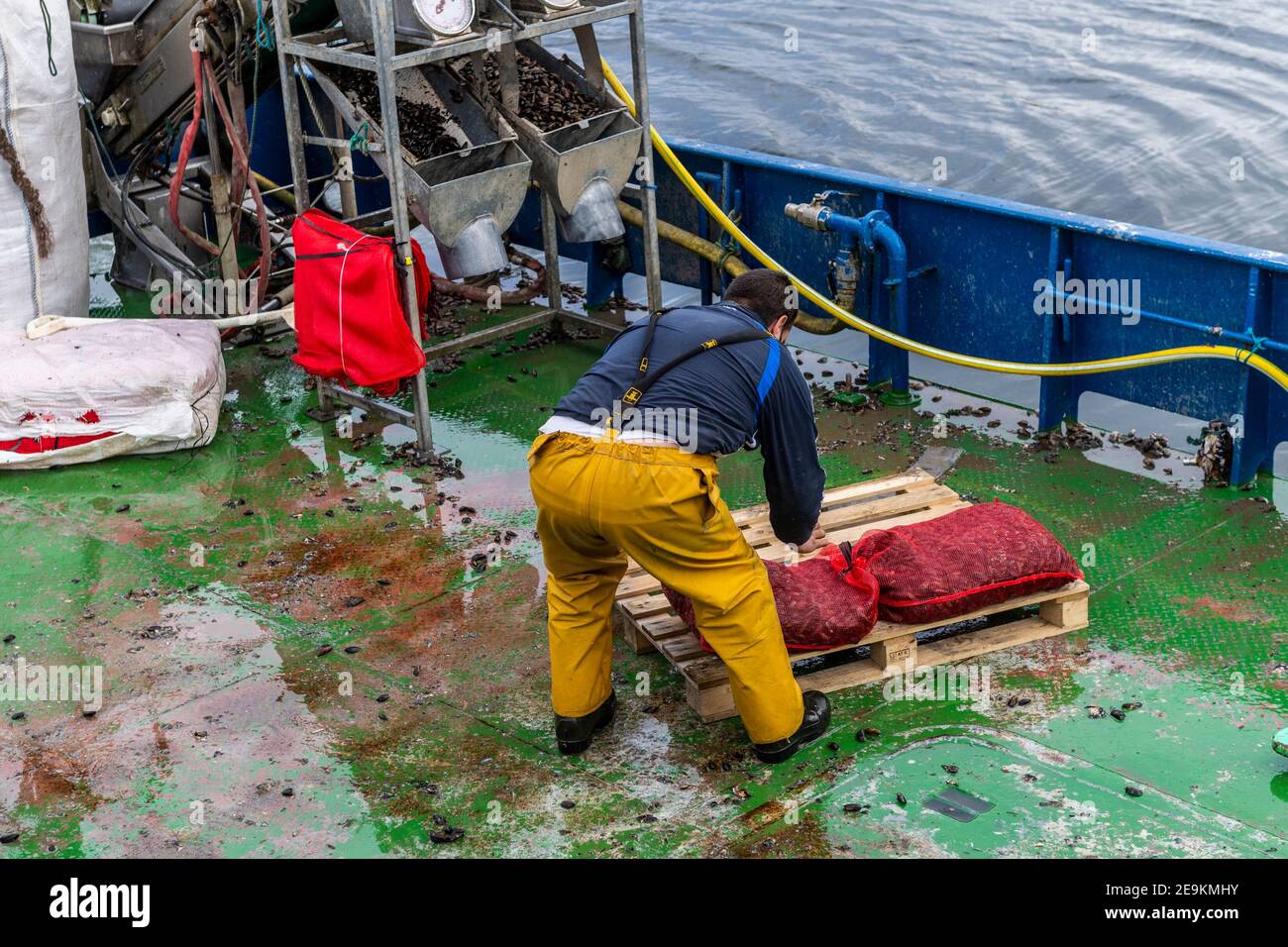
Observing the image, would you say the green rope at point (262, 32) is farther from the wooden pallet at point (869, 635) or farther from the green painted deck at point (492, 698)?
the wooden pallet at point (869, 635)

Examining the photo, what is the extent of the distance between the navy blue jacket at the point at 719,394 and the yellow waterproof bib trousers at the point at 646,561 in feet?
0.35

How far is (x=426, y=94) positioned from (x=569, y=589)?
3813mm

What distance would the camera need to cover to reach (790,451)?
173 inches

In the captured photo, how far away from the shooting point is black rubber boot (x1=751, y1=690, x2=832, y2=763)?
14.8 ft

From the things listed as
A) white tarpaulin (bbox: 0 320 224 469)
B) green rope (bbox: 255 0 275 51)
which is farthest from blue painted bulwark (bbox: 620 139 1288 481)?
white tarpaulin (bbox: 0 320 224 469)

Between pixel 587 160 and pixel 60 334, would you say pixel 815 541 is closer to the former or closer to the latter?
pixel 587 160

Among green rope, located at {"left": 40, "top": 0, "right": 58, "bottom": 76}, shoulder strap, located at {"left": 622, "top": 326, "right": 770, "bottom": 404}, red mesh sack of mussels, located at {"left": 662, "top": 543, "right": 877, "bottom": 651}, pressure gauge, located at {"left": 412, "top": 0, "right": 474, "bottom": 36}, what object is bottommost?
red mesh sack of mussels, located at {"left": 662, "top": 543, "right": 877, "bottom": 651}

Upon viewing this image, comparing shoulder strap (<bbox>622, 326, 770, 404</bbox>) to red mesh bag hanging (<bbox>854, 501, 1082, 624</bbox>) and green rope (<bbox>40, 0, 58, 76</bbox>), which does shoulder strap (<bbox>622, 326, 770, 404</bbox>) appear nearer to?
red mesh bag hanging (<bbox>854, 501, 1082, 624</bbox>)

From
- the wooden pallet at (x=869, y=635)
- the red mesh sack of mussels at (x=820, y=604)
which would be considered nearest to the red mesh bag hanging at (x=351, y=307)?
the wooden pallet at (x=869, y=635)

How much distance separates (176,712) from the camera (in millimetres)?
5027

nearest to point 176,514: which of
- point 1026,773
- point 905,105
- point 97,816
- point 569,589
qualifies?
point 97,816

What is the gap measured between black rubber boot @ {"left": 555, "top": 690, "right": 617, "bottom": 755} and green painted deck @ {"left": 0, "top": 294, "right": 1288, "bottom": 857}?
0.07 metres

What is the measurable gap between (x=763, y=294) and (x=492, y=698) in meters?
1.77

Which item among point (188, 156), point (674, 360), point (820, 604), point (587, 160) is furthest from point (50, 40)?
point (820, 604)
